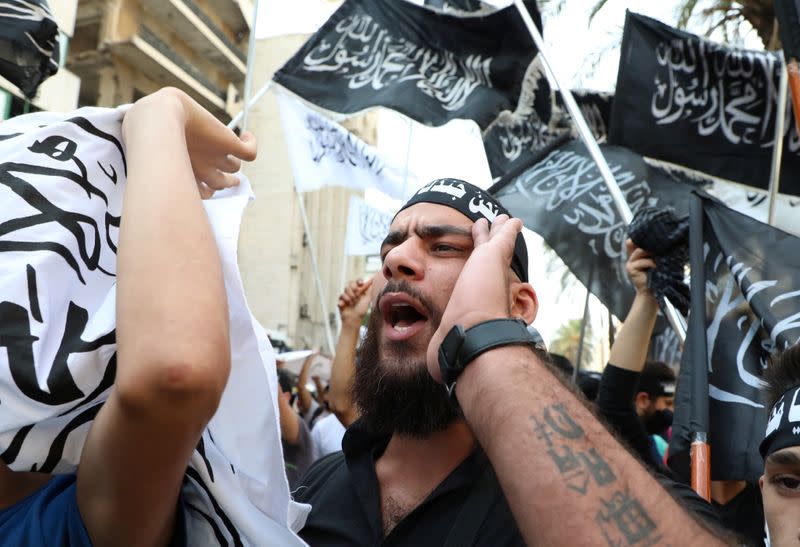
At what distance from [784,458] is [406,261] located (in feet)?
3.71

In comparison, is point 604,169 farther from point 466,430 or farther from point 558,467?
point 558,467

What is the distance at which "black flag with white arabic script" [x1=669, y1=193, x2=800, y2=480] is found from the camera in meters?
2.37

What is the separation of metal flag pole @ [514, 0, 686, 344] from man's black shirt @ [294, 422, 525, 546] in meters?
1.39

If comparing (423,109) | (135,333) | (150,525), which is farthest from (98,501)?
(423,109)

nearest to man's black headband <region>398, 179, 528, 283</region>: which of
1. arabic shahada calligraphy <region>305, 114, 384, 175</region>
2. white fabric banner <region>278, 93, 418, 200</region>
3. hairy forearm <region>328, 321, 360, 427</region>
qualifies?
hairy forearm <region>328, 321, 360, 427</region>

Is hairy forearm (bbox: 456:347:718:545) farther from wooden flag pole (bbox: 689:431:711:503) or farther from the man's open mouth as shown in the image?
wooden flag pole (bbox: 689:431:711:503)

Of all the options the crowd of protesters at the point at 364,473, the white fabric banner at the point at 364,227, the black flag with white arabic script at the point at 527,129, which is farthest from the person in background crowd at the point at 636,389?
the white fabric banner at the point at 364,227

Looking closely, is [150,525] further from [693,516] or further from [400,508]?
[400,508]

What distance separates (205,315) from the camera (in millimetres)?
972

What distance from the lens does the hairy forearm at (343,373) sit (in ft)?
12.8

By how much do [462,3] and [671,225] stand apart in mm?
4220

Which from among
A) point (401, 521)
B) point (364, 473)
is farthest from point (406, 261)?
point (401, 521)

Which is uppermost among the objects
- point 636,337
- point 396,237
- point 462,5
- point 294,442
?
point 462,5

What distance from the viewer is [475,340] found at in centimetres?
120
